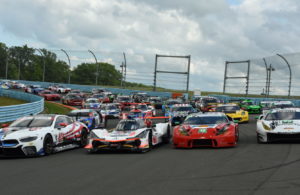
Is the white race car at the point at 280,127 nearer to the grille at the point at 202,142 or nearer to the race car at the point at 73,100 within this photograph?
the grille at the point at 202,142

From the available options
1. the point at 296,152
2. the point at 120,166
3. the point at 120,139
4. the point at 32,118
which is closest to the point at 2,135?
the point at 32,118

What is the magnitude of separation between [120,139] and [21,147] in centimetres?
282

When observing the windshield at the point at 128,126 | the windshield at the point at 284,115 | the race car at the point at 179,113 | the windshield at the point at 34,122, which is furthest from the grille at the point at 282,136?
the race car at the point at 179,113

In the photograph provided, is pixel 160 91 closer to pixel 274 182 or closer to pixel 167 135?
pixel 167 135

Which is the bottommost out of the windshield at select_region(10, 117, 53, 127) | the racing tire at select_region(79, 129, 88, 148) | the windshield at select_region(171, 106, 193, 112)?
the racing tire at select_region(79, 129, 88, 148)

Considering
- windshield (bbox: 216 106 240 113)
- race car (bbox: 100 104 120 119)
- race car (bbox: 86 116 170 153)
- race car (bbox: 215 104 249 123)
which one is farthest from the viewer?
race car (bbox: 100 104 120 119)

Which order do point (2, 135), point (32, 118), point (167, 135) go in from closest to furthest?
1. point (2, 135)
2. point (32, 118)
3. point (167, 135)

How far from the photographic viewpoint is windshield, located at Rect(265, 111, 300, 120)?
1548 centimetres

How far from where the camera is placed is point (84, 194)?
24.1ft

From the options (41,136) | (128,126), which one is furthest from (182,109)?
(41,136)

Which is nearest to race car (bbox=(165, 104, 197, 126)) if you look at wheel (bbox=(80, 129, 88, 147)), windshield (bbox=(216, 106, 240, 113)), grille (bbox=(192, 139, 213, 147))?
windshield (bbox=(216, 106, 240, 113))

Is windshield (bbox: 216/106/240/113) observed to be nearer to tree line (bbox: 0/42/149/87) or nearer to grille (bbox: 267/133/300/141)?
grille (bbox: 267/133/300/141)

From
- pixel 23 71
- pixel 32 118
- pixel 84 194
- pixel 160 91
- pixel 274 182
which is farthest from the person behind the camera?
pixel 23 71

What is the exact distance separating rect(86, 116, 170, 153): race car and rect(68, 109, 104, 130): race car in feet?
20.9
